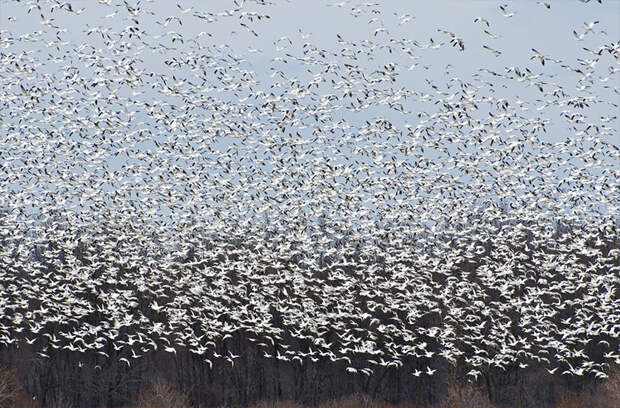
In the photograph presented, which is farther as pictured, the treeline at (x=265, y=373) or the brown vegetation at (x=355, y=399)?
the treeline at (x=265, y=373)

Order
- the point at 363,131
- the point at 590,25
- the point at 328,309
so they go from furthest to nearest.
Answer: the point at 328,309, the point at 363,131, the point at 590,25

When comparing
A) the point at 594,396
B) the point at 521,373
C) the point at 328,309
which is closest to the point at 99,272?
the point at 328,309

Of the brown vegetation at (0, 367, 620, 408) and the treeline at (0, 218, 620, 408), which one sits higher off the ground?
the treeline at (0, 218, 620, 408)

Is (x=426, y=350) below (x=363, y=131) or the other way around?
below

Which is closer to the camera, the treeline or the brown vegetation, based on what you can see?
the brown vegetation

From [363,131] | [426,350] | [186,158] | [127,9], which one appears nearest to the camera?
[127,9]

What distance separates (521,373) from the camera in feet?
161

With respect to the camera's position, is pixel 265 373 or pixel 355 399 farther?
pixel 265 373

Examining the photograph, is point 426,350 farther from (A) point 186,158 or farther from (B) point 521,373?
(A) point 186,158

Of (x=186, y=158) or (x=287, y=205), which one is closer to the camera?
(x=186, y=158)

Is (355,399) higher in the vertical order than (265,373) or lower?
lower

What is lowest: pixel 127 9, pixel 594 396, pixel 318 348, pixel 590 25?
pixel 594 396

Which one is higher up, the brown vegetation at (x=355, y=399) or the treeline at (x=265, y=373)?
the treeline at (x=265, y=373)

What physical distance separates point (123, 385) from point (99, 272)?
8.62 metres
